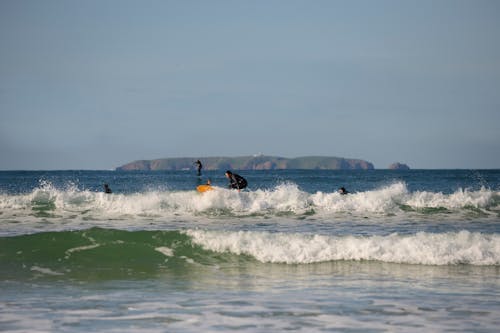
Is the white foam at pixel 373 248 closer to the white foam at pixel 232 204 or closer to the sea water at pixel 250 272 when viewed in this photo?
the sea water at pixel 250 272

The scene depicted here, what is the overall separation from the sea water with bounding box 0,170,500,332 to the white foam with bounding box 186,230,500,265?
32 mm

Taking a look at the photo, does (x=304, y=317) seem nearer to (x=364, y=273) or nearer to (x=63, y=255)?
(x=364, y=273)

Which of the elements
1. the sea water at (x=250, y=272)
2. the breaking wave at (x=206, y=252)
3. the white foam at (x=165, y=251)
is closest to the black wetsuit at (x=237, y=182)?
the sea water at (x=250, y=272)

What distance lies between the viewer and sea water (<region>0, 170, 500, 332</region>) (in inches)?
362

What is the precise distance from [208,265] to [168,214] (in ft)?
37.9

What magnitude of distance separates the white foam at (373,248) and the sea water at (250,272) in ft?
0.10

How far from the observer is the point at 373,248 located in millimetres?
15398

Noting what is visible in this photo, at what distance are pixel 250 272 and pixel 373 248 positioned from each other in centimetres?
353

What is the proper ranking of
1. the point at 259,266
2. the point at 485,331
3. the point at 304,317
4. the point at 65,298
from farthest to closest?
1. the point at 259,266
2. the point at 65,298
3. the point at 304,317
4. the point at 485,331

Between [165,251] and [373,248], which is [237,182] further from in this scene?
[373,248]

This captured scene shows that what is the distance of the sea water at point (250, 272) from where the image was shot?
9.20 meters

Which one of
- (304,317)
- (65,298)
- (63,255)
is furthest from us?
(63,255)

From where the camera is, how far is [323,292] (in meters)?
11.2

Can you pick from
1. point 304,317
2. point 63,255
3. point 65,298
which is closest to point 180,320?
point 304,317
